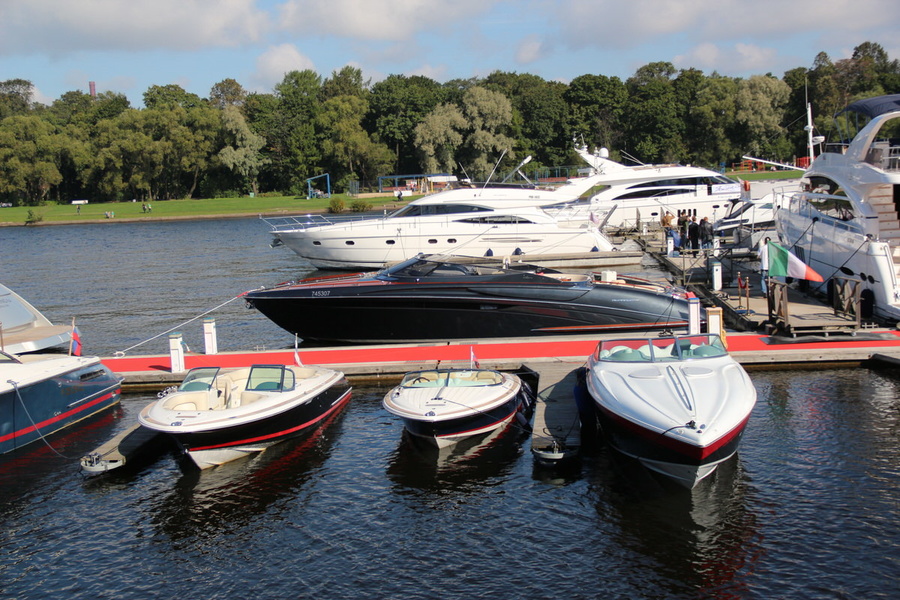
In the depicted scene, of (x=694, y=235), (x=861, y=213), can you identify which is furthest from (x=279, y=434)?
(x=694, y=235)

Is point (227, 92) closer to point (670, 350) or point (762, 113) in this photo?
point (762, 113)

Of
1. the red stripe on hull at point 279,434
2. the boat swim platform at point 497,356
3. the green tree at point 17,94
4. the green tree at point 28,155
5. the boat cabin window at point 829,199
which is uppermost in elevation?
the green tree at point 17,94

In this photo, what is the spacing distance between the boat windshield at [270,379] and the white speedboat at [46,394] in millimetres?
3927

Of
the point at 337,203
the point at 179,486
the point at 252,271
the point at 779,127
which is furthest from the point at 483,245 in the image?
the point at 779,127

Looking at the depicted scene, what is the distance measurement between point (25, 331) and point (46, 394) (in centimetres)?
587

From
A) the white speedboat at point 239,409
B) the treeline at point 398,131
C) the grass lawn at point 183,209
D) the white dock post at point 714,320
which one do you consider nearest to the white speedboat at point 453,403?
the white speedboat at point 239,409

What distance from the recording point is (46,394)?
15.0 m

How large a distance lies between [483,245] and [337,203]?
4810 centimetres

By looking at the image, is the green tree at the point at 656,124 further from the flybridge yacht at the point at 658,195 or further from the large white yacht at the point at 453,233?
the large white yacht at the point at 453,233

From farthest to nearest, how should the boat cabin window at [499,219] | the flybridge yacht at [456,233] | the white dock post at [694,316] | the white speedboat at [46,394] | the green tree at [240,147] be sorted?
the green tree at [240,147]
the boat cabin window at [499,219]
the flybridge yacht at [456,233]
the white dock post at [694,316]
the white speedboat at [46,394]

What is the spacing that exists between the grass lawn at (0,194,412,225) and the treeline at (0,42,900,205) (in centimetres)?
407

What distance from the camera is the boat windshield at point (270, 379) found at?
14164 mm

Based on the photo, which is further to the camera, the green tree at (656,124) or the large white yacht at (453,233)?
the green tree at (656,124)

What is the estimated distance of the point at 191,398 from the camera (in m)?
13.9
